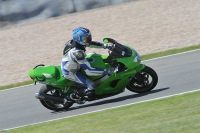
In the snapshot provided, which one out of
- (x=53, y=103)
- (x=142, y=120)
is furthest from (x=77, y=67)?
(x=142, y=120)

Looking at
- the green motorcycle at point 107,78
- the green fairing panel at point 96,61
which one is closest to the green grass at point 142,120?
the green motorcycle at point 107,78

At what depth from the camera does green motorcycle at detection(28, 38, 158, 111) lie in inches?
375

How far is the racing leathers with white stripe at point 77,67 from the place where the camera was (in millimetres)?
9250

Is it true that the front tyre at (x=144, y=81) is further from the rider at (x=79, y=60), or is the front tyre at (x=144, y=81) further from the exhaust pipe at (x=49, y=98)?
the exhaust pipe at (x=49, y=98)

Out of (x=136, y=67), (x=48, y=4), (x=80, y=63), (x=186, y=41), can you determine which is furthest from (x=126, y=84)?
(x=48, y=4)

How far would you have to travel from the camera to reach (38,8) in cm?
1889

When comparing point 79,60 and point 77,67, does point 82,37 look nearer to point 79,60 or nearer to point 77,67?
point 79,60

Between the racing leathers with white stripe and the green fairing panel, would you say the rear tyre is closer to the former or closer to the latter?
the racing leathers with white stripe

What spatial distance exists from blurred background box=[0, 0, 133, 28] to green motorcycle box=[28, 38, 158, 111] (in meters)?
9.26

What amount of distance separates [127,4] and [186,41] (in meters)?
5.56

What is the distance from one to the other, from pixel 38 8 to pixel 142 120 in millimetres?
12045

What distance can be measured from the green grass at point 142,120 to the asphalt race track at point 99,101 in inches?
27.3

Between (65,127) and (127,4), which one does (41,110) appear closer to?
(65,127)

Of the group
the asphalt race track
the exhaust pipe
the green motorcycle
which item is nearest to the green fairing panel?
the green motorcycle
